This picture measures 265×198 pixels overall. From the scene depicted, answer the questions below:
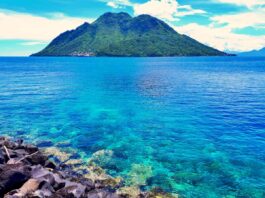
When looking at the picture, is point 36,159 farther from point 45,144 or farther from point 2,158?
point 45,144

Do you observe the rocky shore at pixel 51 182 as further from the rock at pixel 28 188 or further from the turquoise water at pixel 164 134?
the turquoise water at pixel 164 134

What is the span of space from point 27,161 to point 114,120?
25.3 meters

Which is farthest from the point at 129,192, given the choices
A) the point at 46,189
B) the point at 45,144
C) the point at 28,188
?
the point at 45,144

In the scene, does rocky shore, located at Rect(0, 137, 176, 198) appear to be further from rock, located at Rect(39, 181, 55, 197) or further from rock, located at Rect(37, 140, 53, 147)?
rock, located at Rect(37, 140, 53, 147)

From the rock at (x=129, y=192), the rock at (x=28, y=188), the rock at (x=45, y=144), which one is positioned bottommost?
the rock at (x=129, y=192)

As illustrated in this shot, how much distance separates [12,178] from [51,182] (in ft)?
10.4

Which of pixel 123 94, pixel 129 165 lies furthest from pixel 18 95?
pixel 129 165

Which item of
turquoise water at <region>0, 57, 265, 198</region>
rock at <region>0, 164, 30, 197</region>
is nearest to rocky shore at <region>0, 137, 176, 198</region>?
rock at <region>0, 164, 30, 197</region>

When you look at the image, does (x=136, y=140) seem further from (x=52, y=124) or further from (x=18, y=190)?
(x=18, y=190)

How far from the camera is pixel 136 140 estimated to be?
4100 cm

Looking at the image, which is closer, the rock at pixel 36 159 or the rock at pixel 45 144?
the rock at pixel 36 159

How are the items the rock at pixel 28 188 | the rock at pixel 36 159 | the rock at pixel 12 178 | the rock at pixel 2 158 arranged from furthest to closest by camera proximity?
1. the rock at pixel 36 159
2. the rock at pixel 2 158
3. the rock at pixel 12 178
4. the rock at pixel 28 188

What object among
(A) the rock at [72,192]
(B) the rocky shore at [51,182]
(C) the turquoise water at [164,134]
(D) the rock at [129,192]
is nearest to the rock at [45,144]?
(C) the turquoise water at [164,134]

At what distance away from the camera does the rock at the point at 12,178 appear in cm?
2217
